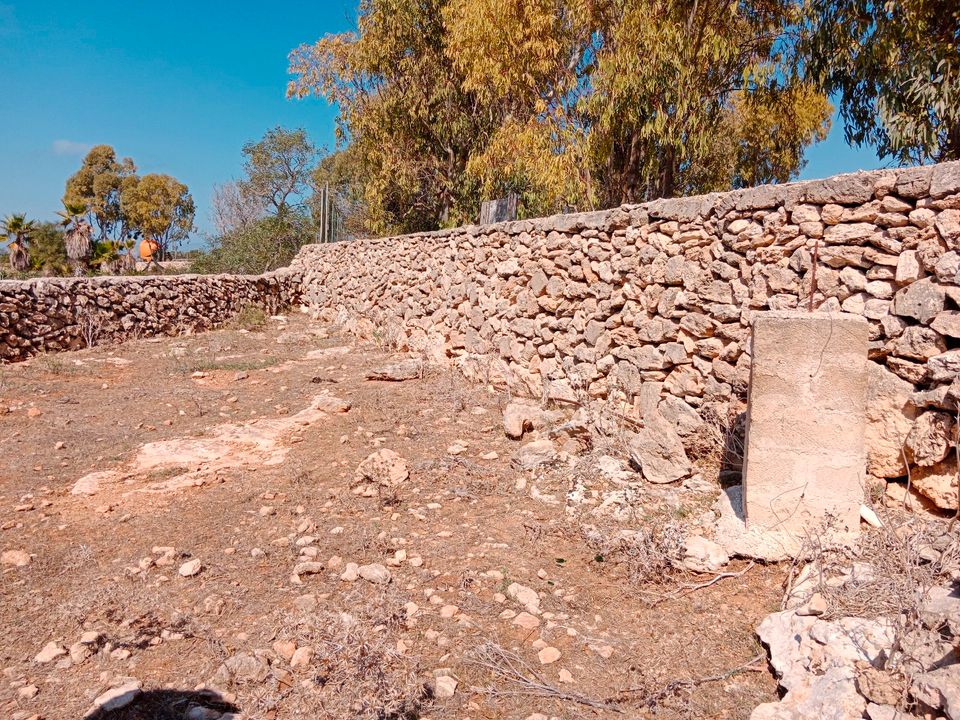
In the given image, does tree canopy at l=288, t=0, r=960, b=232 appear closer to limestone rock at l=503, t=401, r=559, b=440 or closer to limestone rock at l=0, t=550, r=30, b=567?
limestone rock at l=503, t=401, r=559, b=440

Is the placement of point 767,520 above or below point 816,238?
below

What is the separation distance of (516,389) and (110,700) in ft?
15.0

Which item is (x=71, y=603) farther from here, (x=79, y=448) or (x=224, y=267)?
(x=224, y=267)

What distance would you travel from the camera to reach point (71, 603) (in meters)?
3.28

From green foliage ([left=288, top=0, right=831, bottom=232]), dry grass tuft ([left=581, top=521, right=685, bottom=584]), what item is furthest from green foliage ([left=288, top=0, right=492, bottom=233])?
dry grass tuft ([left=581, top=521, right=685, bottom=584])

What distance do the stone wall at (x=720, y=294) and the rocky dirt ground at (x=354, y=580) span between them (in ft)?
2.62

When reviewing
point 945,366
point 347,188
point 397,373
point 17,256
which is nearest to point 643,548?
point 945,366

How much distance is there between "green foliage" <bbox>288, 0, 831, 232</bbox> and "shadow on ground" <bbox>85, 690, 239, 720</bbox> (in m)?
7.89

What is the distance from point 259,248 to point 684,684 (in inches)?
673

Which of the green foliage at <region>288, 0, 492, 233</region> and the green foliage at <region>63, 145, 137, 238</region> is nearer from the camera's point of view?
the green foliage at <region>288, 0, 492, 233</region>

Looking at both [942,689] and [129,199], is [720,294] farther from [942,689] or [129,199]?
[129,199]

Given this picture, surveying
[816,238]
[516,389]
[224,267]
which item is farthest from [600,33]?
[224,267]

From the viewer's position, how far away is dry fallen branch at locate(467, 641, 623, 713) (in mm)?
2598

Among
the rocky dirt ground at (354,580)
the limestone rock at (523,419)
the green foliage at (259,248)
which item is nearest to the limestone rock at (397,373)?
the rocky dirt ground at (354,580)
